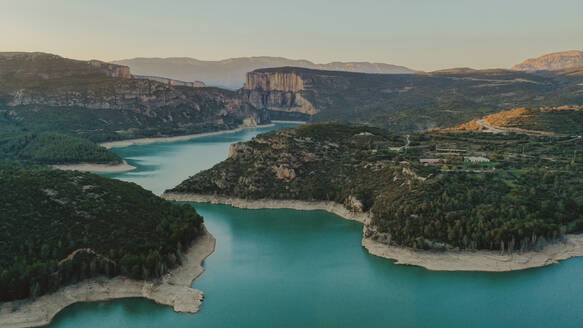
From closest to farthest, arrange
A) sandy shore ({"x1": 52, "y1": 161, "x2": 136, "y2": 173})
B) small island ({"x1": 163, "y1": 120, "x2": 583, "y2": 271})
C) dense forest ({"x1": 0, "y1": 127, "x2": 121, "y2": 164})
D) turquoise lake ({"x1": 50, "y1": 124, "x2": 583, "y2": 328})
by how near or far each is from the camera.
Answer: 1. turquoise lake ({"x1": 50, "y1": 124, "x2": 583, "y2": 328})
2. small island ({"x1": 163, "y1": 120, "x2": 583, "y2": 271})
3. sandy shore ({"x1": 52, "y1": 161, "x2": 136, "y2": 173})
4. dense forest ({"x1": 0, "y1": 127, "x2": 121, "y2": 164})

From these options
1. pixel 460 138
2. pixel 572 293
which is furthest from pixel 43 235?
pixel 460 138

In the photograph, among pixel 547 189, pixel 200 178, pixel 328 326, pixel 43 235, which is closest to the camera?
pixel 328 326

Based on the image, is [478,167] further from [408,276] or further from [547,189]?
[408,276]

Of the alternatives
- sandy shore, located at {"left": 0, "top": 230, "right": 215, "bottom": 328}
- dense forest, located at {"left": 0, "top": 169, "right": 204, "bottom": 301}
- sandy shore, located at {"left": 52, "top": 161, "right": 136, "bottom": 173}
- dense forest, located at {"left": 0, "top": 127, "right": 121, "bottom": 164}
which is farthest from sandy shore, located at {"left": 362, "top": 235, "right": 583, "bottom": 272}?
dense forest, located at {"left": 0, "top": 127, "right": 121, "bottom": 164}

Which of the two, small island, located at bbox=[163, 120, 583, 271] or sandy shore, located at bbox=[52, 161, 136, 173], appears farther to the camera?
sandy shore, located at bbox=[52, 161, 136, 173]

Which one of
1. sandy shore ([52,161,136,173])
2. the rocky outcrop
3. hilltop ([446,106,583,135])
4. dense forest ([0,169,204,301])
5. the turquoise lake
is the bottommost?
the turquoise lake

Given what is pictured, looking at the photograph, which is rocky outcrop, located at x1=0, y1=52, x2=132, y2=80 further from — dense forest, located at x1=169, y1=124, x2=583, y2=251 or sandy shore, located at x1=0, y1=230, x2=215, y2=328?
sandy shore, located at x1=0, y1=230, x2=215, y2=328

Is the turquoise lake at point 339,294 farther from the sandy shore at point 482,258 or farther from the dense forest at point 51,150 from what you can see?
the dense forest at point 51,150
